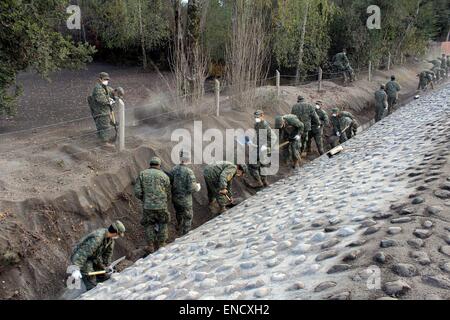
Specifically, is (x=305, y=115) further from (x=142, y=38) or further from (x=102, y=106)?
(x=142, y=38)

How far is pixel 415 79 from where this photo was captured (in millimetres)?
26797

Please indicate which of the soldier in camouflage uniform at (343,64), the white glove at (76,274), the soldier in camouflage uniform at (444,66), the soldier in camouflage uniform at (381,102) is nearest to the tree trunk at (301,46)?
the soldier in camouflage uniform at (343,64)

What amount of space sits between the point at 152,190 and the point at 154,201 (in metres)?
0.17

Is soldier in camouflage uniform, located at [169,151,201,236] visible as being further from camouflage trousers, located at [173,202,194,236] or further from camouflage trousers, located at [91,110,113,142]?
camouflage trousers, located at [91,110,113,142]

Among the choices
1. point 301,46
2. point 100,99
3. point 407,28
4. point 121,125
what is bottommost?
point 121,125

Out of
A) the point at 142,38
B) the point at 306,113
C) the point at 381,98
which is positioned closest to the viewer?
the point at 306,113

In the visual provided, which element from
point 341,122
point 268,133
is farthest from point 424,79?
point 268,133

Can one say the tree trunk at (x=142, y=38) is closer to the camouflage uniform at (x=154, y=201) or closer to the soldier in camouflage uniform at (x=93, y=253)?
the camouflage uniform at (x=154, y=201)

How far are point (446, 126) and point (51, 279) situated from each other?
8.01 m

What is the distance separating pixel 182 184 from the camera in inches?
287

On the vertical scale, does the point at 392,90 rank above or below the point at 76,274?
above

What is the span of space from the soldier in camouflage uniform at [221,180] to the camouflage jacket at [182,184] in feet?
2.44

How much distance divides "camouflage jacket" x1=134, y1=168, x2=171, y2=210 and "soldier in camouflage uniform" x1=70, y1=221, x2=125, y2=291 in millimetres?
901
